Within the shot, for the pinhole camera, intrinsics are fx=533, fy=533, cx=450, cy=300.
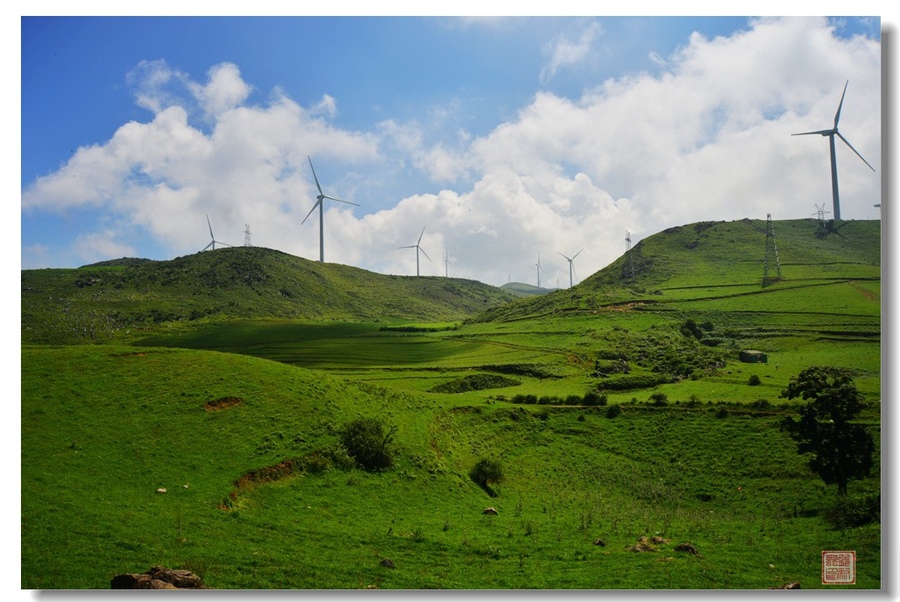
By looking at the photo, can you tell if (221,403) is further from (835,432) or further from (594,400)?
(835,432)

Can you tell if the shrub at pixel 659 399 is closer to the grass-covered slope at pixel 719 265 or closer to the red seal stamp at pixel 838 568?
the red seal stamp at pixel 838 568

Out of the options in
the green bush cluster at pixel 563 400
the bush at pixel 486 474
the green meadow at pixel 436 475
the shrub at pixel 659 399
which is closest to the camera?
the green meadow at pixel 436 475

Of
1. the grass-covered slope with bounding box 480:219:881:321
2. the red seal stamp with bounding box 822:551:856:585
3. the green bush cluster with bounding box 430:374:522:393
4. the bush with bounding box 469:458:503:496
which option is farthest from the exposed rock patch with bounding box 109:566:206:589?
the grass-covered slope with bounding box 480:219:881:321

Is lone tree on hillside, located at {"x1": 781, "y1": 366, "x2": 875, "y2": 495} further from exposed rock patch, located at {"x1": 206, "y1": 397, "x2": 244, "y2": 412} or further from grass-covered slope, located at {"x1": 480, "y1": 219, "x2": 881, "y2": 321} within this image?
grass-covered slope, located at {"x1": 480, "y1": 219, "x2": 881, "y2": 321}

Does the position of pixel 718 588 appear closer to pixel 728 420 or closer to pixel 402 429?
pixel 402 429

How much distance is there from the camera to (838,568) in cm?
1970

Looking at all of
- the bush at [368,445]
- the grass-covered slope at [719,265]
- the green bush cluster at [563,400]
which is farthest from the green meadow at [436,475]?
the grass-covered slope at [719,265]

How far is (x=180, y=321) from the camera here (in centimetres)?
12575

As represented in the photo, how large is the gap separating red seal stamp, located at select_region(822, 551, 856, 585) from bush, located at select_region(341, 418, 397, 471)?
20229mm

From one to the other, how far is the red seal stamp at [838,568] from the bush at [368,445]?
2023 cm

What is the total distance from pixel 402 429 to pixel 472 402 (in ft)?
44.6

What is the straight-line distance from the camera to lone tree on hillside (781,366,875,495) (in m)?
30.0

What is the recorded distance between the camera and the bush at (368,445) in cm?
2984

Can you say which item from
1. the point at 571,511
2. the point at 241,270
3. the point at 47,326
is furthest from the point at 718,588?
the point at 241,270
